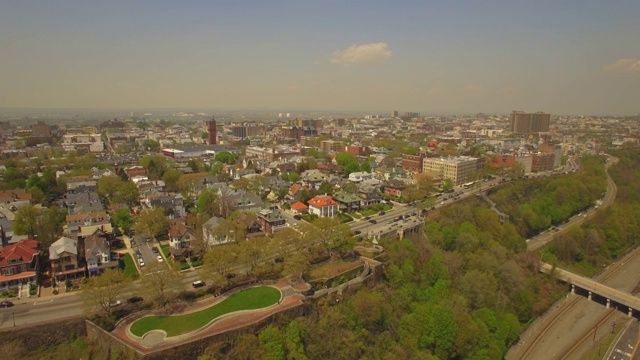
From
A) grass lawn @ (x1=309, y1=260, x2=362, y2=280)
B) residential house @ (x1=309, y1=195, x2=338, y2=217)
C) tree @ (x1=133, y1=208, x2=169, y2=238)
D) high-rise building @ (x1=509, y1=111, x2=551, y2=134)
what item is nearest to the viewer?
grass lawn @ (x1=309, y1=260, x2=362, y2=280)

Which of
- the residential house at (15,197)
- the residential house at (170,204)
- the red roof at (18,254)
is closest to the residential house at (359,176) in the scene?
the residential house at (170,204)

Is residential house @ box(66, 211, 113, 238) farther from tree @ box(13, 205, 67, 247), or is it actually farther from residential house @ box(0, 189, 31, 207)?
residential house @ box(0, 189, 31, 207)

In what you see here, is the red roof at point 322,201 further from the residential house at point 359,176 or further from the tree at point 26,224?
the tree at point 26,224

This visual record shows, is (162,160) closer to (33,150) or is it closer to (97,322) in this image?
(33,150)

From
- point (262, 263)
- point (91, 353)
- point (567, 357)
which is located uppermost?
point (262, 263)

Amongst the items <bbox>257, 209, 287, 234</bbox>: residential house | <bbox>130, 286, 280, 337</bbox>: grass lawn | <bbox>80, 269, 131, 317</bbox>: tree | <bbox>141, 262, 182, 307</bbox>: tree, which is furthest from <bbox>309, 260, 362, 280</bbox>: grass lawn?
<bbox>80, 269, 131, 317</bbox>: tree

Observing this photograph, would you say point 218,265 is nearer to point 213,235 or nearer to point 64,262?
point 213,235

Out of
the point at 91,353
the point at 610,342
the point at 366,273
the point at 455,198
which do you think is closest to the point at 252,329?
the point at 91,353
